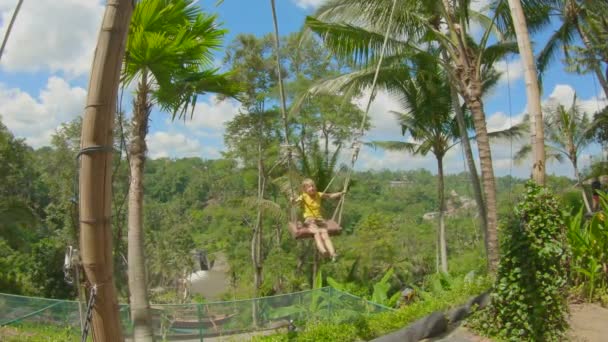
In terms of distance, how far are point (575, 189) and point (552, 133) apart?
2.87 m

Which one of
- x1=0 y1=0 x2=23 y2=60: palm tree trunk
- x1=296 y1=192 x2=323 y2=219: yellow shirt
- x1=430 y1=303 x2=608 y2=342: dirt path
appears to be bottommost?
x1=430 y1=303 x2=608 y2=342: dirt path

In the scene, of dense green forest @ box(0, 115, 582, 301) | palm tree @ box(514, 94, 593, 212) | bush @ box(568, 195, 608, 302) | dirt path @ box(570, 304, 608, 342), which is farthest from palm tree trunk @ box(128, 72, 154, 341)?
palm tree @ box(514, 94, 593, 212)

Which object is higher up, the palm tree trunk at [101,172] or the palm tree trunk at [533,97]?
the palm tree trunk at [533,97]

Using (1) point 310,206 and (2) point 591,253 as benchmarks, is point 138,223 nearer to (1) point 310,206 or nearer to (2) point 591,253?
(1) point 310,206

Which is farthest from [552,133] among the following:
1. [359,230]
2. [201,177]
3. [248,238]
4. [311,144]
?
[201,177]

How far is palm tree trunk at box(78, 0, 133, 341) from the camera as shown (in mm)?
1698

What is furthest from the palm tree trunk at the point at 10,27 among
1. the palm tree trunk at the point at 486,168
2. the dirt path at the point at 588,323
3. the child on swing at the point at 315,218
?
the palm tree trunk at the point at 486,168

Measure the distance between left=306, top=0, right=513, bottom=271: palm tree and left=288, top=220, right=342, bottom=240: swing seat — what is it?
3.38 m

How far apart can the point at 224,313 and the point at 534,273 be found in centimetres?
441

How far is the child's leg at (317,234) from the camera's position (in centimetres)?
596

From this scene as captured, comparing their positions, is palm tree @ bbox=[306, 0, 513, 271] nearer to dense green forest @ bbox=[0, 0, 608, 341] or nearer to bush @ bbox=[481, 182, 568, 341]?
dense green forest @ bbox=[0, 0, 608, 341]

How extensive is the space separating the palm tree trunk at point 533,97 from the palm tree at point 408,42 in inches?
83.5

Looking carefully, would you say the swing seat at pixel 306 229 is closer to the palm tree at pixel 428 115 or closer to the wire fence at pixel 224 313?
the wire fence at pixel 224 313

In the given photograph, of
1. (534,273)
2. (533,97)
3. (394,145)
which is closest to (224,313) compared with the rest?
(534,273)
